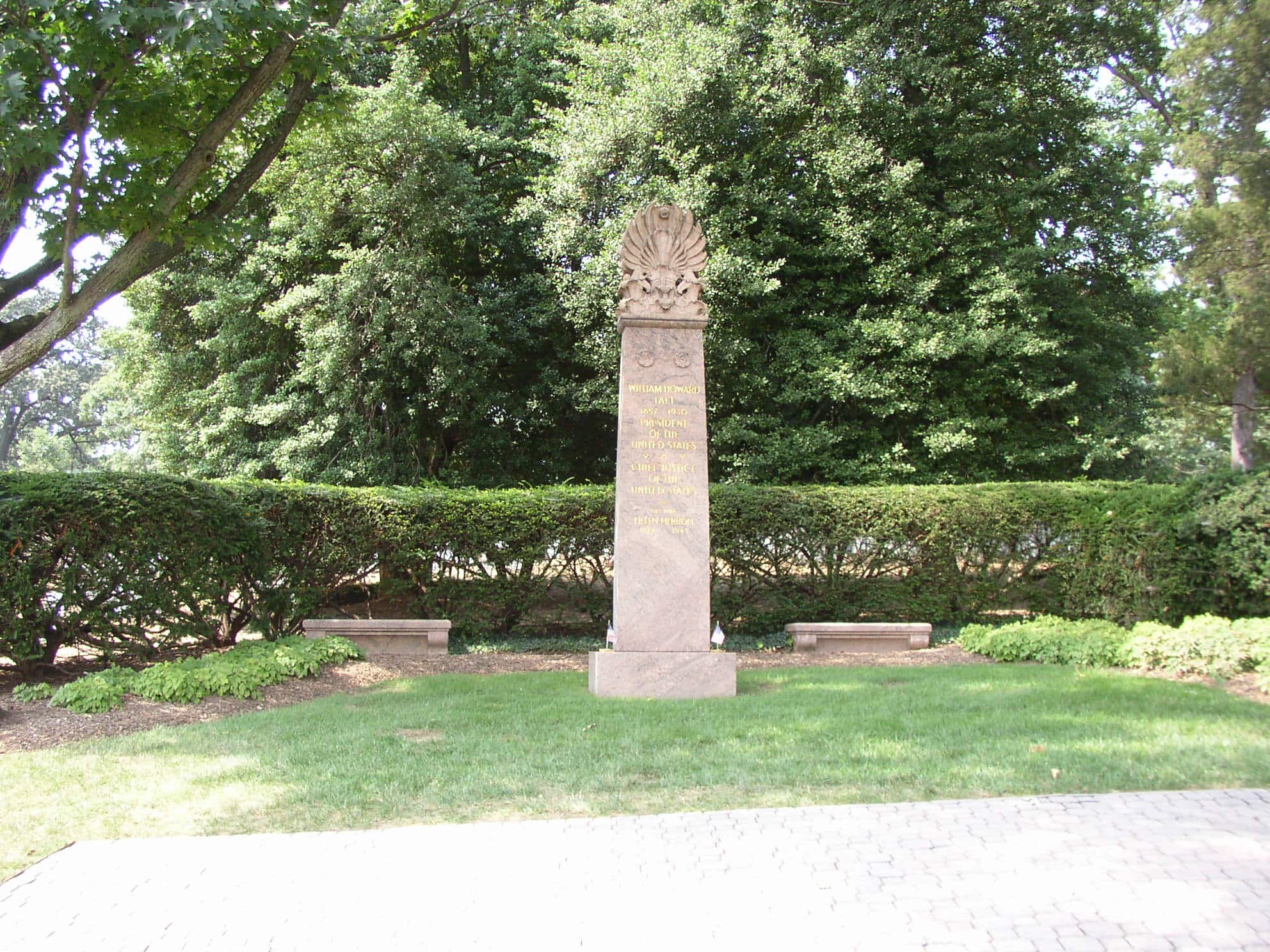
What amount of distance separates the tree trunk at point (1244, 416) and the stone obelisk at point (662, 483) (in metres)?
6.55

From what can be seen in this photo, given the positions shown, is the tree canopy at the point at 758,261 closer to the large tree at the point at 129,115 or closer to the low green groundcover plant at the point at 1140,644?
the low green groundcover plant at the point at 1140,644

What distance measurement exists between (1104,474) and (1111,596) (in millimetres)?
6151

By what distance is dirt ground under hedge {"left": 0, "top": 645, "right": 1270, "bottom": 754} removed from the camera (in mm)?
6832

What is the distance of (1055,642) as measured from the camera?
31.6 feet

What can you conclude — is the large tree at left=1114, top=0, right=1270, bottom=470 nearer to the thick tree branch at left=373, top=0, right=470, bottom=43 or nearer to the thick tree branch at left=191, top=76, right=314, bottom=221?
the thick tree branch at left=373, top=0, right=470, bottom=43

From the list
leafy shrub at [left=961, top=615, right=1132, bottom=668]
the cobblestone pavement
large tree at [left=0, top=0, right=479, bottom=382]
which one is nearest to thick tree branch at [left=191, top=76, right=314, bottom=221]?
large tree at [left=0, top=0, right=479, bottom=382]

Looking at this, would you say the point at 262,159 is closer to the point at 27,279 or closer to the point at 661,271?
the point at 27,279

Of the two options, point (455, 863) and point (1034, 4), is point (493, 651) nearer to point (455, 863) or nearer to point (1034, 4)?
point (455, 863)

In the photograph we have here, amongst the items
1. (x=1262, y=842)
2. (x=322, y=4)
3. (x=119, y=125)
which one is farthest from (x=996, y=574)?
(x=119, y=125)

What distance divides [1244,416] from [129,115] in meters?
→ 18.2

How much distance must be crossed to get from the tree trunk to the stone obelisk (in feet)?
21.5

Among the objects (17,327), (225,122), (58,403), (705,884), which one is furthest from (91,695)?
(58,403)

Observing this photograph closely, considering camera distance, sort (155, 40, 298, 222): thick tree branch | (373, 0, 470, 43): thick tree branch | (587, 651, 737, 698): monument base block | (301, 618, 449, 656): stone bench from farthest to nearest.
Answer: (301, 618, 449, 656): stone bench → (373, 0, 470, 43): thick tree branch → (587, 651, 737, 698): monument base block → (155, 40, 298, 222): thick tree branch

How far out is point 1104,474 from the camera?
16.4 m
